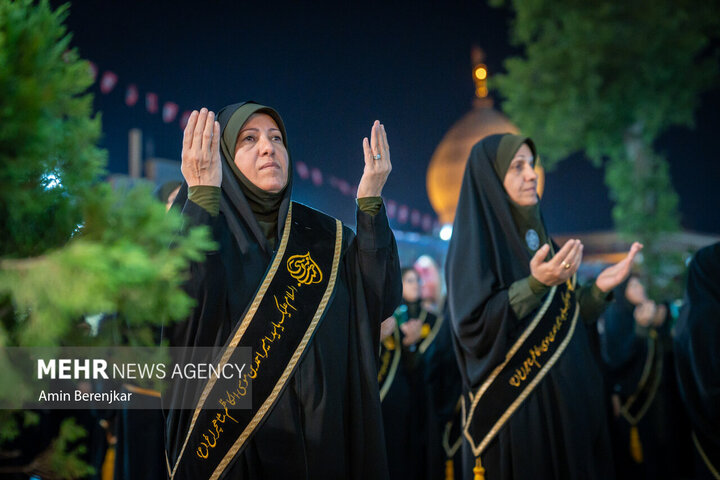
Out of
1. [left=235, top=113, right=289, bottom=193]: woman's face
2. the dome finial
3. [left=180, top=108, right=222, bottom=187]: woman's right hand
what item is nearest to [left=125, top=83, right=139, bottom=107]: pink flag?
the dome finial

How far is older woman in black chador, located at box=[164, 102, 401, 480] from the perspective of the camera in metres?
2.17

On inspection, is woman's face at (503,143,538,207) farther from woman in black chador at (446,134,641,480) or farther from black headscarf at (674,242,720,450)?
black headscarf at (674,242,720,450)

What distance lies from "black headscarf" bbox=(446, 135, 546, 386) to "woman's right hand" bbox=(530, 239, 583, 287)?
0.27 meters

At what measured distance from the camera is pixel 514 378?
3.13 meters

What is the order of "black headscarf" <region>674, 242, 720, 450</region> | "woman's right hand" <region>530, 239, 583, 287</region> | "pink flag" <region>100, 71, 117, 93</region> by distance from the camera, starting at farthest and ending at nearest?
"pink flag" <region>100, 71, 117, 93</region>, "black headscarf" <region>674, 242, 720, 450</region>, "woman's right hand" <region>530, 239, 583, 287</region>

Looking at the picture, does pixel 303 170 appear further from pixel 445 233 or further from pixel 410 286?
pixel 445 233

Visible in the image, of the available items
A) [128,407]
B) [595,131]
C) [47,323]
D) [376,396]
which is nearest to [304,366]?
[376,396]

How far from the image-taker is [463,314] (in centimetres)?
317

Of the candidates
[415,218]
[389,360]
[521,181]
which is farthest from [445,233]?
[521,181]

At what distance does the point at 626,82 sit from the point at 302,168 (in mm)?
8399

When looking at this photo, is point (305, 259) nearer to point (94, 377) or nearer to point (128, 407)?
point (94, 377)

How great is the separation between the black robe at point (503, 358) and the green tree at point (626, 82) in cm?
1017

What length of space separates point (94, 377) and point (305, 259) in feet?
4.02

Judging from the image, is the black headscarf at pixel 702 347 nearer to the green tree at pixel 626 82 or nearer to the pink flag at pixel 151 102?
the green tree at pixel 626 82
